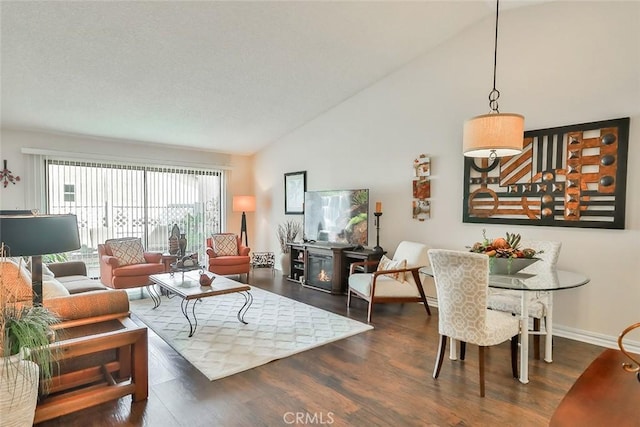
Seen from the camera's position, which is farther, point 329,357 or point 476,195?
point 476,195

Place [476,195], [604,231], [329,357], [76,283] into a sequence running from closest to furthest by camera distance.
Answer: [329,357]
[604,231]
[76,283]
[476,195]

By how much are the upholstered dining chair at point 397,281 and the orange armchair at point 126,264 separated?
9.62 feet

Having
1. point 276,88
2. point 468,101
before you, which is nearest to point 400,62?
point 468,101

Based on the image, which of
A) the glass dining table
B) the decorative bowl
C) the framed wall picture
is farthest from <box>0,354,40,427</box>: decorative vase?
the framed wall picture

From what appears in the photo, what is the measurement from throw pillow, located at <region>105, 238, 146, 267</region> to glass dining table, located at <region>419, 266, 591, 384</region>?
429 cm

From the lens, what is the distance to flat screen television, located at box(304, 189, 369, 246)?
17.3 feet

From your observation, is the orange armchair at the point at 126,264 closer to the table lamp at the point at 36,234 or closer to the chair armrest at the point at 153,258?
the chair armrest at the point at 153,258

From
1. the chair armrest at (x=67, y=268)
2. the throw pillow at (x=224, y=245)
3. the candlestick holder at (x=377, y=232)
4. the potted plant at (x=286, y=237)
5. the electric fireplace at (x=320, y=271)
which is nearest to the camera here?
the chair armrest at (x=67, y=268)

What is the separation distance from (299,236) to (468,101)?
3.71 meters

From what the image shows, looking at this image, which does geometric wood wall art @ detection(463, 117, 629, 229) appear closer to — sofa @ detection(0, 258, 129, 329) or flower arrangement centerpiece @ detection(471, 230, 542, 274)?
flower arrangement centerpiece @ detection(471, 230, 542, 274)

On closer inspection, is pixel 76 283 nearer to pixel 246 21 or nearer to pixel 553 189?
pixel 246 21

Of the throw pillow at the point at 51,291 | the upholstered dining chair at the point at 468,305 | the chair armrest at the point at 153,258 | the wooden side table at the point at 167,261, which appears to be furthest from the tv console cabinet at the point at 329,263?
the throw pillow at the point at 51,291

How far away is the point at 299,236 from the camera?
Answer: 6730 mm

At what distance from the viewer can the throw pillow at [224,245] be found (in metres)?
6.23
